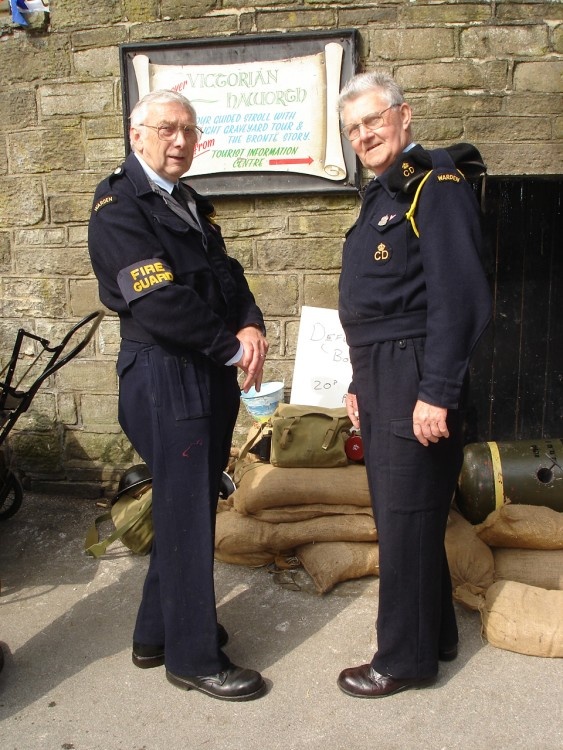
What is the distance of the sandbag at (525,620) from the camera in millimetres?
2881

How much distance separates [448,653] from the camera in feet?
9.44

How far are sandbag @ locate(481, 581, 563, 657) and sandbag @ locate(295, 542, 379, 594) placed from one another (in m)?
0.63

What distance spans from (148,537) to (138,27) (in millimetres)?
2994

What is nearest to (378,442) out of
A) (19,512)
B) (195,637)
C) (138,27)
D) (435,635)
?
(435,635)

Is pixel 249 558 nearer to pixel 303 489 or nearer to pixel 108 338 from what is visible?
pixel 303 489

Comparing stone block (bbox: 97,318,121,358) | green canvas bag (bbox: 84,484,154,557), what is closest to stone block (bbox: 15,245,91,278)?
stone block (bbox: 97,318,121,358)

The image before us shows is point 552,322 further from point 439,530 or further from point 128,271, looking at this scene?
point 128,271

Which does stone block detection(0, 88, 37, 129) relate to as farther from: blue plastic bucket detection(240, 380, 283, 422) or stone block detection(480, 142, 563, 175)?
stone block detection(480, 142, 563, 175)

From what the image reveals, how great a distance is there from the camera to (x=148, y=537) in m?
3.82

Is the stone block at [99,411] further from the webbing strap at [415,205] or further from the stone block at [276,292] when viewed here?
the webbing strap at [415,205]

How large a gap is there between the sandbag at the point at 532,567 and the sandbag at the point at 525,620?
0.81ft

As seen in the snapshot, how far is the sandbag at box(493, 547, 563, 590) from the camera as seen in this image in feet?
10.8

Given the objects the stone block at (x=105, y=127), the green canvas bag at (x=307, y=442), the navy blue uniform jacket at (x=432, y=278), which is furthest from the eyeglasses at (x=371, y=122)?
the stone block at (x=105, y=127)

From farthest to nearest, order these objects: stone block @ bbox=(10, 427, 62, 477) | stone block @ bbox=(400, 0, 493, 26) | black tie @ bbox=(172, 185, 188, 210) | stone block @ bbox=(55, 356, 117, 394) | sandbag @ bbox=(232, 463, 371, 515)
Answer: stone block @ bbox=(10, 427, 62, 477) < stone block @ bbox=(55, 356, 117, 394) < stone block @ bbox=(400, 0, 493, 26) < sandbag @ bbox=(232, 463, 371, 515) < black tie @ bbox=(172, 185, 188, 210)
